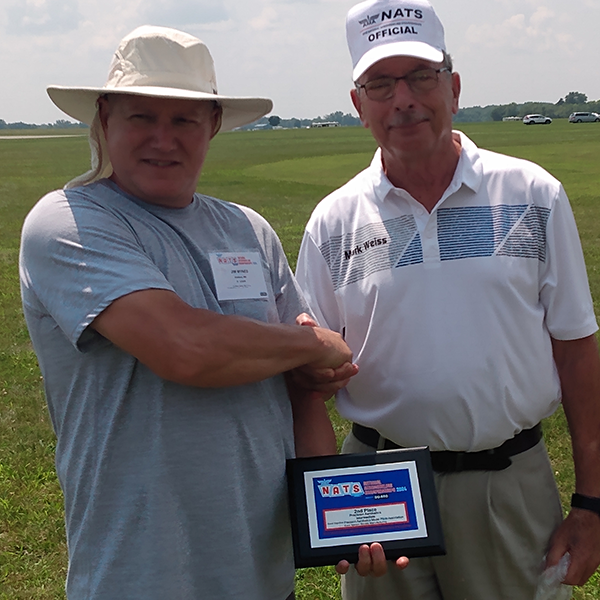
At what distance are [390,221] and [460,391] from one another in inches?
26.2

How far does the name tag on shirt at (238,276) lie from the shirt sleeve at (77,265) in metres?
0.23

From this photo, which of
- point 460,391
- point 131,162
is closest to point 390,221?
point 460,391

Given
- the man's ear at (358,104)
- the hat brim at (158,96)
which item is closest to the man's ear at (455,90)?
the man's ear at (358,104)

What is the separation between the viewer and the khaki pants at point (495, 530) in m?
2.67

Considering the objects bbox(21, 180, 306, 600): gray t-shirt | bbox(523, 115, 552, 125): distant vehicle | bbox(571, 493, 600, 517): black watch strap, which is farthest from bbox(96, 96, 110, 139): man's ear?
bbox(523, 115, 552, 125): distant vehicle

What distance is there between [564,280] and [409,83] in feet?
2.95

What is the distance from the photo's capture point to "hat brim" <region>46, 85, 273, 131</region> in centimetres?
206

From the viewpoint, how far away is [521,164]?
8.61 feet

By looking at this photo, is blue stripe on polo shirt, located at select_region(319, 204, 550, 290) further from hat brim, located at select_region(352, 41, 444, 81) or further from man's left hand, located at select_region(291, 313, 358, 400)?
hat brim, located at select_region(352, 41, 444, 81)

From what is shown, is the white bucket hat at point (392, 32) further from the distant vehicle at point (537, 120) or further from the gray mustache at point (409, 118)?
the distant vehicle at point (537, 120)

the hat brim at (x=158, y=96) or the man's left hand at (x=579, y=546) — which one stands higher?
the hat brim at (x=158, y=96)

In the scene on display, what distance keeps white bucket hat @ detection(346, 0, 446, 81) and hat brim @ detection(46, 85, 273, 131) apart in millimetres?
409

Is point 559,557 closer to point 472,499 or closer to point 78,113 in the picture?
point 472,499

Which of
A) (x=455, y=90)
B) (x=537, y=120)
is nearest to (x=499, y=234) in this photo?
(x=455, y=90)
